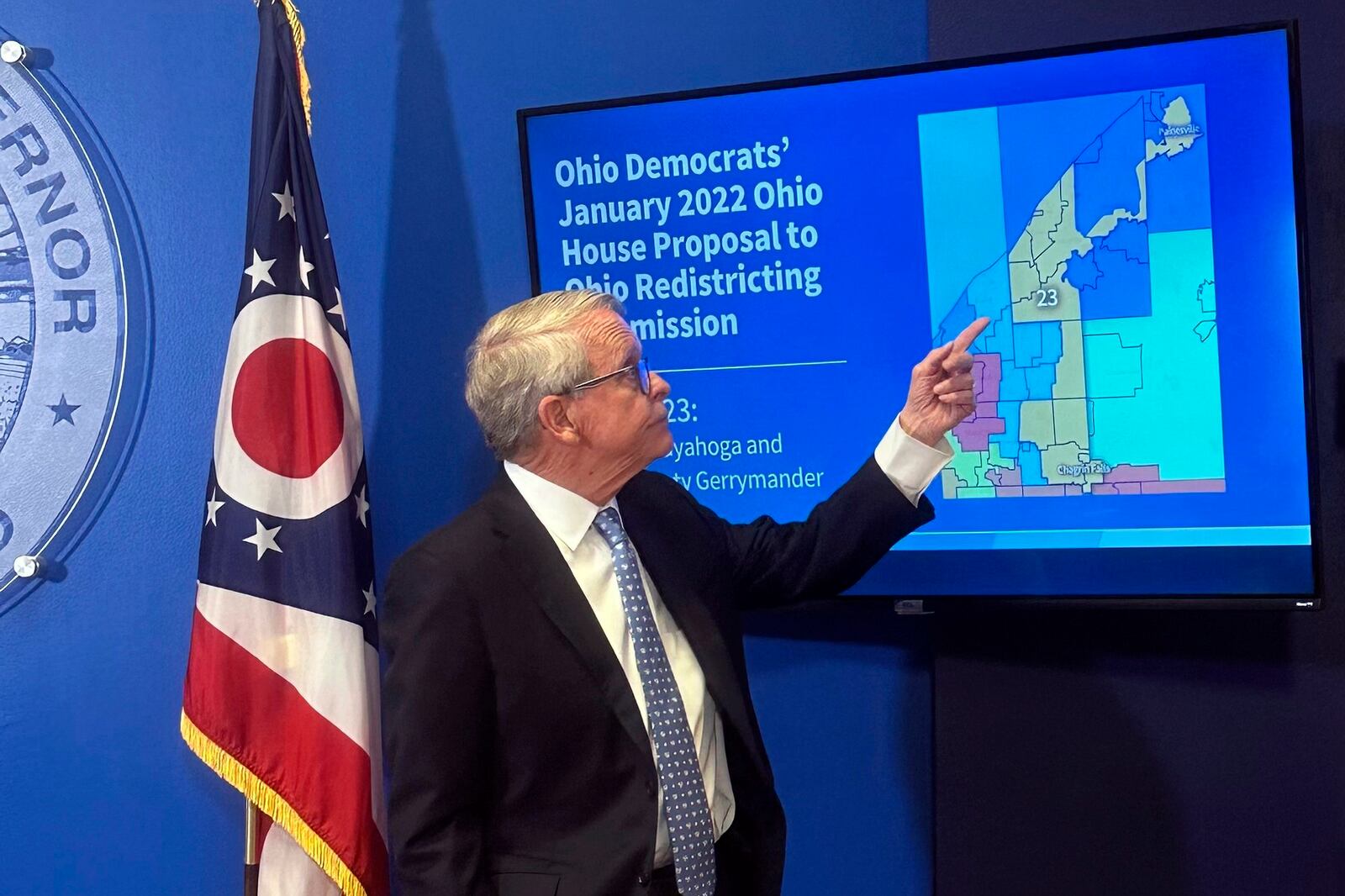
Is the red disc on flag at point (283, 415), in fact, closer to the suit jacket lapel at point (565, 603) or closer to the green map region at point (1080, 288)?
the suit jacket lapel at point (565, 603)

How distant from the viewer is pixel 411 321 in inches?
109

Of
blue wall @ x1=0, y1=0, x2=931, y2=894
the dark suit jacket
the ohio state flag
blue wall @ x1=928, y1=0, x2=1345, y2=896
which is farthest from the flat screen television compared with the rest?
the dark suit jacket

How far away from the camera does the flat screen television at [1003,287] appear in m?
2.15

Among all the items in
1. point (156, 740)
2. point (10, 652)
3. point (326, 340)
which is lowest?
point (156, 740)

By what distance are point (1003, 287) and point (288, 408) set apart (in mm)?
1410

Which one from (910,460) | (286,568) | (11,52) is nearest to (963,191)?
(910,460)

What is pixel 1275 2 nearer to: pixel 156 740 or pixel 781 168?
pixel 781 168

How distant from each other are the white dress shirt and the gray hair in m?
0.09

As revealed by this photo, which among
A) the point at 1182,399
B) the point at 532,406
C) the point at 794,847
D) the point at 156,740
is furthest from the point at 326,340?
the point at 1182,399

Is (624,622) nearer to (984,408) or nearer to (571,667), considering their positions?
(571,667)

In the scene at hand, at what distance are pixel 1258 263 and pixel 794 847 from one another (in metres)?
1.52

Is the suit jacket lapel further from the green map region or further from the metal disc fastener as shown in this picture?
the metal disc fastener

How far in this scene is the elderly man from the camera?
168 cm

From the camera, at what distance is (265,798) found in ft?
7.68
